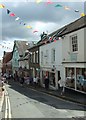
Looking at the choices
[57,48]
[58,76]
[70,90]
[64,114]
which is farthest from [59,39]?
[64,114]

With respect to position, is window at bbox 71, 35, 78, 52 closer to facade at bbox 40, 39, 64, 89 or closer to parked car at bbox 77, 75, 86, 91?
parked car at bbox 77, 75, 86, 91

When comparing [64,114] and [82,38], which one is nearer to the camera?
[64,114]

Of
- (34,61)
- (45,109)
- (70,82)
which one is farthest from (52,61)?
(45,109)

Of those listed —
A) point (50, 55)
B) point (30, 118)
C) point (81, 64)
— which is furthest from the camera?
point (50, 55)

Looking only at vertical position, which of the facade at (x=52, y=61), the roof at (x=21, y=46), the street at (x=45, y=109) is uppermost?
the roof at (x=21, y=46)

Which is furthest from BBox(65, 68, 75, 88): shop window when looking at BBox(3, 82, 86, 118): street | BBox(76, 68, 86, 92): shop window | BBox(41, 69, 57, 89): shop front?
BBox(3, 82, 86, 118): street

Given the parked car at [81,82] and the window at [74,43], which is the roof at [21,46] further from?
the parked car at [81,82]

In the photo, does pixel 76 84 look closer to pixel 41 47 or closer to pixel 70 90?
pixel 70 90

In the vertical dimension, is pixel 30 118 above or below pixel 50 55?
below

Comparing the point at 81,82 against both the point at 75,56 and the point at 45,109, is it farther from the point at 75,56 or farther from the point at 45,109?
the point at 45,109

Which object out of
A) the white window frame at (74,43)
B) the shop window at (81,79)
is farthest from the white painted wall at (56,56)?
the shop window at (81,79)

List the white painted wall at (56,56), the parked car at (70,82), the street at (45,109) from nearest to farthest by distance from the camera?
1. the street at (45,109)
2. the parked car at (70,82)
3. the white painted wall at (56,56)

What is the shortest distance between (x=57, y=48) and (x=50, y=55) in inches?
117

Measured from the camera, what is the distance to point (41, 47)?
118 feet
